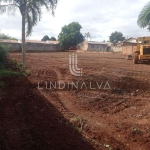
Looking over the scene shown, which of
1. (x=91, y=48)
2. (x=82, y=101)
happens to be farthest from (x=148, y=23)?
(x=91, y=48)

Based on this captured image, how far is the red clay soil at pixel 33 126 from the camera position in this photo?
388 cm

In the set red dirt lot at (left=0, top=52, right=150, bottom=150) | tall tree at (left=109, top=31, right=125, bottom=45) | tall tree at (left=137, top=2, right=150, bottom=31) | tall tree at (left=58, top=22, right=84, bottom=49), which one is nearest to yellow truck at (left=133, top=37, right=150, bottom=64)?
tall tree at (left=137, top=2, right=150, bottom=31)

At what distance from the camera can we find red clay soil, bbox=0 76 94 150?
3.88 metres

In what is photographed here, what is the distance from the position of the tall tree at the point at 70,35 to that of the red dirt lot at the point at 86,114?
34667 millimetres

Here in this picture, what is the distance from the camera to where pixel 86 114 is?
6.21 m

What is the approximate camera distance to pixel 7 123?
15.3 ft

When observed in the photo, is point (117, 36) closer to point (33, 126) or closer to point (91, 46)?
point (91, 46)

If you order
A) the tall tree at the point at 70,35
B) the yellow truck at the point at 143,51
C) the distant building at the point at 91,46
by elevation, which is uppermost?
the tall tree at the point at 70,35

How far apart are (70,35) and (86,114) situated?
38798mm

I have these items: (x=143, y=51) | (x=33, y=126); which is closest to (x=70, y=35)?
(x=143, y=51)

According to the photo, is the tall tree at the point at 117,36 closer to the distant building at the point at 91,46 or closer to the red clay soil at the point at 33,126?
the distant building at the point at 91,46

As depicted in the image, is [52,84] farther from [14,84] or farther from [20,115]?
[20,115]

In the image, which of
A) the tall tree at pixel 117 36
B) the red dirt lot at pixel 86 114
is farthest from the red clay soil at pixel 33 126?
the tall tree at pixel 117 36

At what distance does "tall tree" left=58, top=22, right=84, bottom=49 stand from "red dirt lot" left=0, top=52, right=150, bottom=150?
1365 inches
